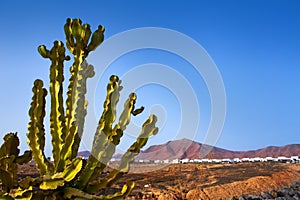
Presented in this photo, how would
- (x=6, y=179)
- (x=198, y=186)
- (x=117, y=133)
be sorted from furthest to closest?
1. (x=198, y=186)
2. (x=117, y=133)
3. (x=6, y=179)

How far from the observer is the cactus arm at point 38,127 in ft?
18.2

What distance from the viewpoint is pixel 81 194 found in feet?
16.5

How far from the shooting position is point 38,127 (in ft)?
18.2

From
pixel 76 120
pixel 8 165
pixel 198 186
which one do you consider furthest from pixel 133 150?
pixel 198 186

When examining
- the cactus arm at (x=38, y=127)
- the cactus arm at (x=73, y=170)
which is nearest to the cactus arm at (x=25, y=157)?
the cactus arm at (x=38, y=127)

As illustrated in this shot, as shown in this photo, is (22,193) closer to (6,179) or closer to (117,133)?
(6,179)

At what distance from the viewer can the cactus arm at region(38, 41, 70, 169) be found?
559cm

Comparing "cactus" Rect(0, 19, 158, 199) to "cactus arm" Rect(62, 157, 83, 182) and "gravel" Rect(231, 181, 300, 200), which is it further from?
"gravel" Rect(231, 181, 300, 200)

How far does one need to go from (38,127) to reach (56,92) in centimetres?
53

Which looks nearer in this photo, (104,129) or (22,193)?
(22,193)

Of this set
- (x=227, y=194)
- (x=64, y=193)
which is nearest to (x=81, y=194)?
(x=64, y=193)

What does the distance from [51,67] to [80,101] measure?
62cm

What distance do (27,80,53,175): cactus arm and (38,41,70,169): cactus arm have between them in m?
0.13

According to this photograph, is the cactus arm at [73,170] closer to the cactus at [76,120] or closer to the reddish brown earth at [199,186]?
the cactus at [76,120]
